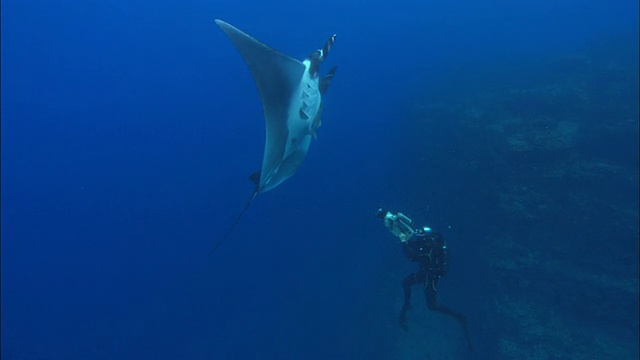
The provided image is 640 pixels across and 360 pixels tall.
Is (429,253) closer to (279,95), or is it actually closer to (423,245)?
(423,245)

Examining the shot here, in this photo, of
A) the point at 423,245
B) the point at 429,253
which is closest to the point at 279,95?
the point at 423,245

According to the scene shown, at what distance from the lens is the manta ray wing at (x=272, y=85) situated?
3648mm

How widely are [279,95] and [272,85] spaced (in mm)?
135

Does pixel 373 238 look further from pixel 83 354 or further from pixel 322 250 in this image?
pixel 83 354

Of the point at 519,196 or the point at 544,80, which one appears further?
the point at 544,80

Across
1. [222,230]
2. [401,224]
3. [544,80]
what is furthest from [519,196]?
Result: [222,230]

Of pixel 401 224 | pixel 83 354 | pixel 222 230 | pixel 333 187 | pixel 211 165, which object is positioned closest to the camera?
pixel 401 224

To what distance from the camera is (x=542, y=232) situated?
853cm

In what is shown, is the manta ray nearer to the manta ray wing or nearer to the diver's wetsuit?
the manta ray wing

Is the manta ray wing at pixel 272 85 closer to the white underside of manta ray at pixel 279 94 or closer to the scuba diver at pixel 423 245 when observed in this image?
the white underside of manta ray at pixel 279 94

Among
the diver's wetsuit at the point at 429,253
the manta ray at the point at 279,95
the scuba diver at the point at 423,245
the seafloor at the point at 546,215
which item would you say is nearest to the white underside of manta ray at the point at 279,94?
the manta ray at the point at 279,95

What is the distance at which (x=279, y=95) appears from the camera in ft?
13.1

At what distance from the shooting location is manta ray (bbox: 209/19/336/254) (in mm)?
3664

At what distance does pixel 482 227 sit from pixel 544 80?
27.9ft
